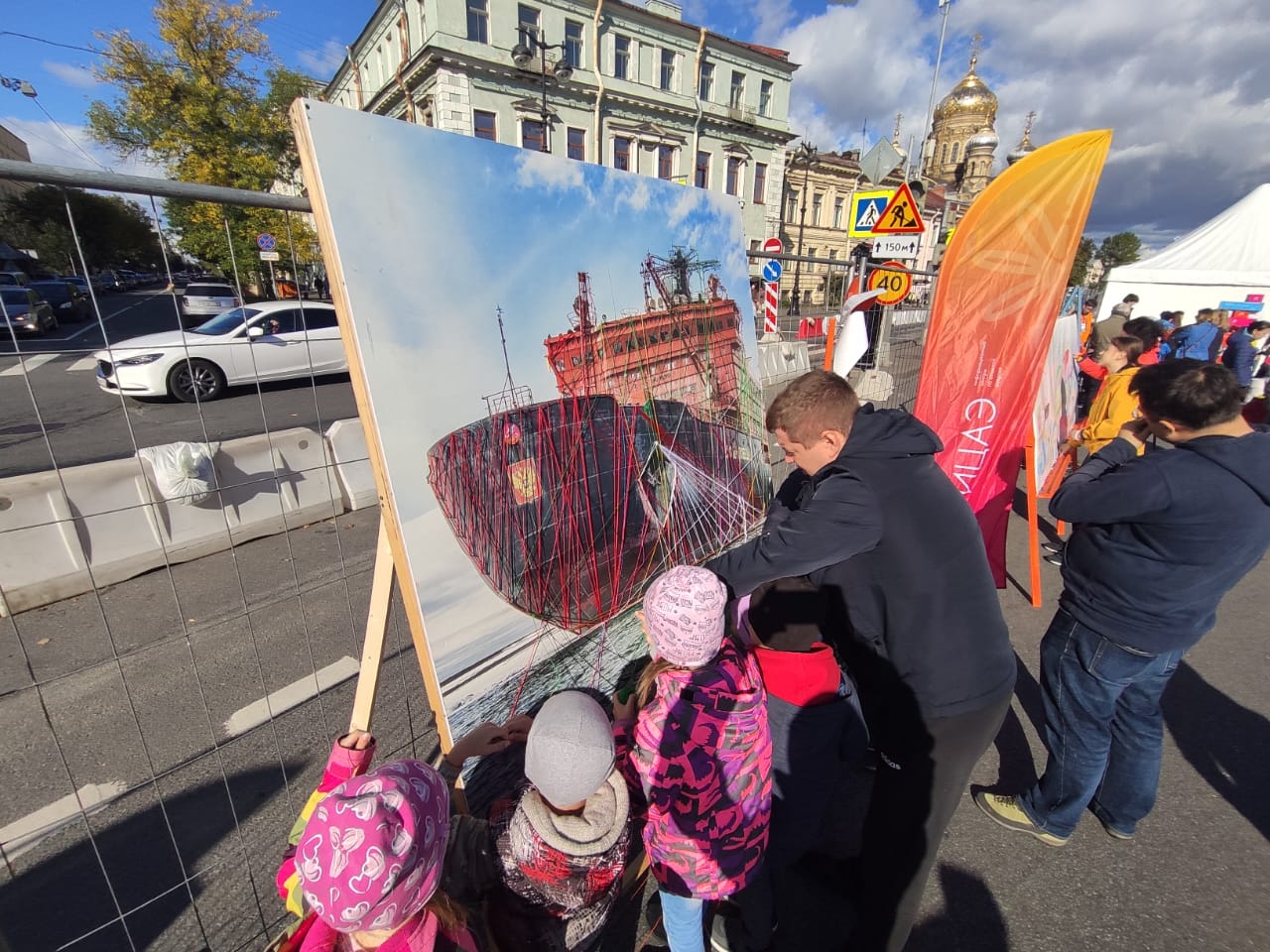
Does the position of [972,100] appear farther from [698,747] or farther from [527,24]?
[698,747]

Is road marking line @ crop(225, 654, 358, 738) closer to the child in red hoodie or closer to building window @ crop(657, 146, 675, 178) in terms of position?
the child in red hoodie

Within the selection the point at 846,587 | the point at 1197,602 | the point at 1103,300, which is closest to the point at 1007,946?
the point at 1197,602

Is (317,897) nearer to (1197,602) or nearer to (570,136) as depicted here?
(1197,602)

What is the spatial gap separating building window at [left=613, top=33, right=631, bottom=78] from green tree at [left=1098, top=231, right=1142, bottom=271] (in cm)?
5445

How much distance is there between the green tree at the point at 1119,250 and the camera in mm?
54250

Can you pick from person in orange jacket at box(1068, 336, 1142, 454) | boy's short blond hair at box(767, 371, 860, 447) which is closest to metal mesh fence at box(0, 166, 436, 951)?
boy's short blond hair at box(767, 371, 860, 447)

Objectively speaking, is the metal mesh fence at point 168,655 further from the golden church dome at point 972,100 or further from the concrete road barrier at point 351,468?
the golden church dome at point 972,100

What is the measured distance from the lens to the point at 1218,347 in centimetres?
707

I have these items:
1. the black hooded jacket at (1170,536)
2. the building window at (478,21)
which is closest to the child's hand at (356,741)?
the black hooded jacket at (1170,536)

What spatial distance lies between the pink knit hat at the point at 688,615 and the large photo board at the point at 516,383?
18.9 inches

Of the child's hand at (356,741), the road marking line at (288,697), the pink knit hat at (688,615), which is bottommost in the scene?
the road marking line at (288,697)

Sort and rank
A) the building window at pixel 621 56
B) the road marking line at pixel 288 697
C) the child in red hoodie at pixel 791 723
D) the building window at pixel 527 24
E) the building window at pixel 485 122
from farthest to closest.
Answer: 1. the building window at pixel 621 56
2. the building window at pixel 485 122
3. the building window at pixel 527 24
4. the road marking line at pixel 288 697
5. the child in red hoodie at pixel 791 723

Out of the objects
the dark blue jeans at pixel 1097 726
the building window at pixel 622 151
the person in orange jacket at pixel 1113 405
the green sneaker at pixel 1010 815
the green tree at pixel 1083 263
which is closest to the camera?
the dark blue jeans at pixel 1097 726

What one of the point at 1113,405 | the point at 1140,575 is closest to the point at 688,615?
the point at 1140,575
